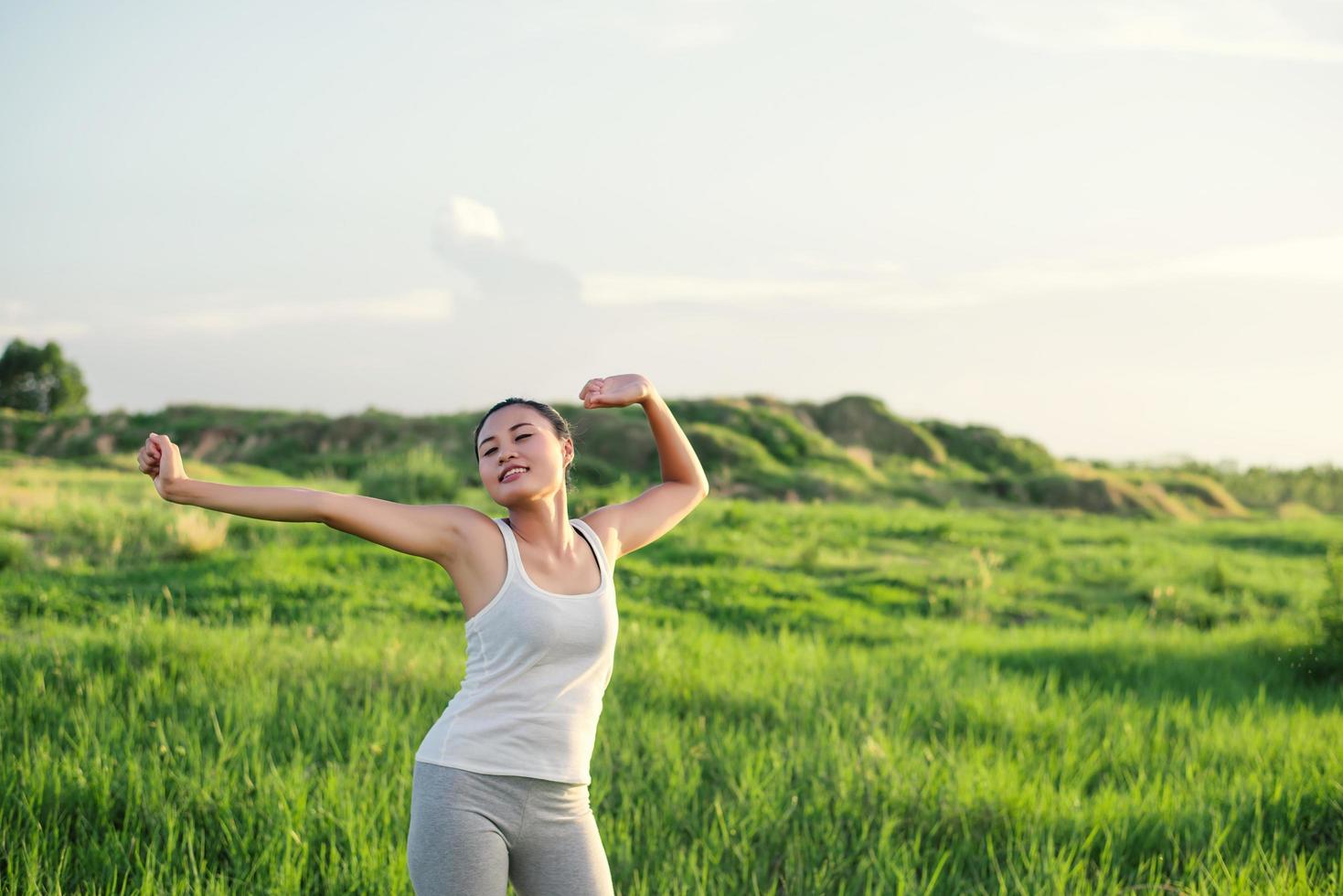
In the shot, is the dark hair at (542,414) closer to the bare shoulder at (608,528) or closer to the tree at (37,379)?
the bare shoulder at (608,528)

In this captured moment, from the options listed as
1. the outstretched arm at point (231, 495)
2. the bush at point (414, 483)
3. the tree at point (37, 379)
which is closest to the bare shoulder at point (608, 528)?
the outstretched arm at point (231, 495)

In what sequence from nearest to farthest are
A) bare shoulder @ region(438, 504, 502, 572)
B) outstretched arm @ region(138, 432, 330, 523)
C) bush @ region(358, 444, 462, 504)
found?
outstretched arm @ region(138, 432, 330, 523) → bare shoulder @ region(438, 504, 502, 572) → bush @ region(358, 444, 462, 504)

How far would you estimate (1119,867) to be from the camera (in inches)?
174

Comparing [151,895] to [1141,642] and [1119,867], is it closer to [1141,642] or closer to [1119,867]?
[1119,867]

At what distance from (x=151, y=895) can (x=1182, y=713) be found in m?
5.69

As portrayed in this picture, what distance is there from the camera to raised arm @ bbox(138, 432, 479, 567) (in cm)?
247

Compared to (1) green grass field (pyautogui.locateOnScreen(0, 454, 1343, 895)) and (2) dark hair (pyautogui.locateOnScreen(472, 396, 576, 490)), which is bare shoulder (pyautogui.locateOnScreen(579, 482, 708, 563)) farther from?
(1) green grass field (pyautogui.locateOnScreen(0, 454, 1343, 895))

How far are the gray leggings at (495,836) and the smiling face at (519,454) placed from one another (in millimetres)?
663

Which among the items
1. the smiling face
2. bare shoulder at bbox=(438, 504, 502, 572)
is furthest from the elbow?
the smiling face

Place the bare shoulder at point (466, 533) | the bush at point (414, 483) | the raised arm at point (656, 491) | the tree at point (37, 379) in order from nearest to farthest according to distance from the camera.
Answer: the bare shoulder at point (466, 533) < the raised arm at point (656, 491) < the bush at point (414, 483) < the tree at point (37, 379)

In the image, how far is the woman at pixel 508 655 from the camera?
2500 mm

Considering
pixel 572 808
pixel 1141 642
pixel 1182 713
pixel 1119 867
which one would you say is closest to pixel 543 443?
pixel 572 808

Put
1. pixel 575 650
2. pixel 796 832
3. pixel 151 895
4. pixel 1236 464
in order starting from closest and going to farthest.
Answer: pixel 575 650 < pixel 151 895 < pixel 796 832 < pixel 1236 464

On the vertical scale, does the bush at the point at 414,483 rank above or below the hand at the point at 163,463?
below
